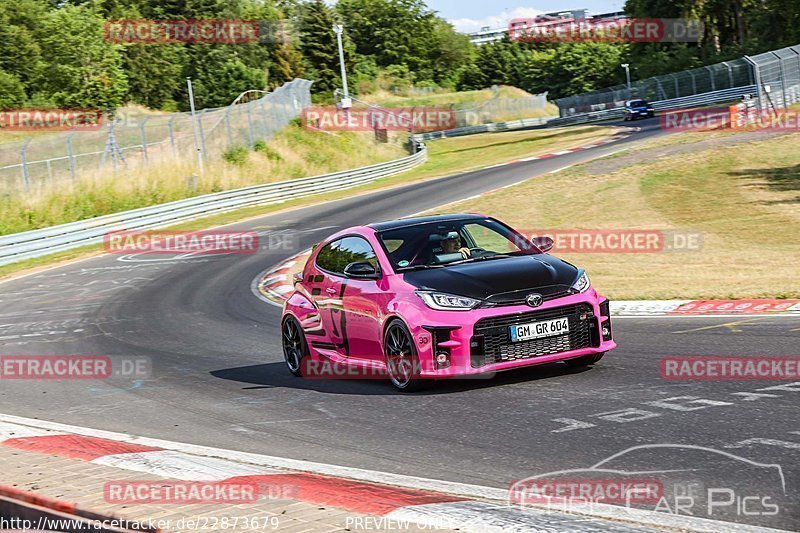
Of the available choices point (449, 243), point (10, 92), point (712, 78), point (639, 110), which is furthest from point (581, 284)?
point (10, 92)

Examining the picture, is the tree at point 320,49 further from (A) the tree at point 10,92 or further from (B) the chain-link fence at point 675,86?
(A) the tree at point 10,92

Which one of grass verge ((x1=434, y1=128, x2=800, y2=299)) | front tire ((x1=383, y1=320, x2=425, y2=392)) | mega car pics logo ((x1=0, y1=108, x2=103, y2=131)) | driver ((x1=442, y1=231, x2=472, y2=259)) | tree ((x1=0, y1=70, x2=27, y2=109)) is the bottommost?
grass verge ((x1=434, y1=128, x2=800, y2=299))

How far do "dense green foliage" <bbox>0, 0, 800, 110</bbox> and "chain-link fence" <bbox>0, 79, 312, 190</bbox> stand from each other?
3340 cm

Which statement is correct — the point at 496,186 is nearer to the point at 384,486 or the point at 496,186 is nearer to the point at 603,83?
the point at 384,486

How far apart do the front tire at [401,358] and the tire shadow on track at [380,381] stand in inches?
3.8

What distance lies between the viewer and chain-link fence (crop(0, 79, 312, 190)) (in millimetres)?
38125

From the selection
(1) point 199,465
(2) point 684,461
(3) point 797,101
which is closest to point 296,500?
(1) point 199,465

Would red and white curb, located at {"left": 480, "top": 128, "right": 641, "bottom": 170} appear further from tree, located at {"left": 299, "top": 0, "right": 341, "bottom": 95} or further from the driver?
tree, located at {"left": 299, "top": 0, "right": 341, "bottom": 95}

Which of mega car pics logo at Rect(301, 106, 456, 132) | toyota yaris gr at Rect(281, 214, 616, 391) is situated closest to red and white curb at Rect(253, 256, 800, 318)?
toyota yaris gr at Rect(281, 214, 616, 391)

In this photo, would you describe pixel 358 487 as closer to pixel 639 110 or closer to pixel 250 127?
pixel 250 127

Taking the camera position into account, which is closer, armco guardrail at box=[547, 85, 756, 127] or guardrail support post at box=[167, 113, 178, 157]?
guardrail support post at box=[167, 113, 178, 157]

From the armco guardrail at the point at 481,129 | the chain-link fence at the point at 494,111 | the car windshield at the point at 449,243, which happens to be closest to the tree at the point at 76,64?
the armco guardrail at the point at 481,129

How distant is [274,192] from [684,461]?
37.0 meters

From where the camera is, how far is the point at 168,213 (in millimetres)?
36344
